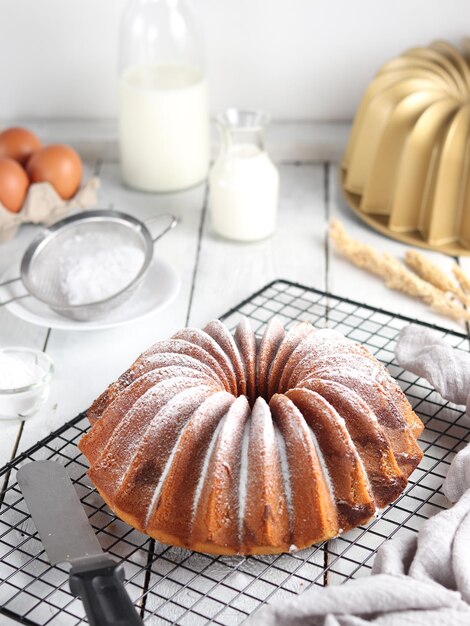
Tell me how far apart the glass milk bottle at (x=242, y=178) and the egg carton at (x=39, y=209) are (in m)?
0.33

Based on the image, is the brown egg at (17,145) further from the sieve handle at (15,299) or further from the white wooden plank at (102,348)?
the sieve handle at (15,299)

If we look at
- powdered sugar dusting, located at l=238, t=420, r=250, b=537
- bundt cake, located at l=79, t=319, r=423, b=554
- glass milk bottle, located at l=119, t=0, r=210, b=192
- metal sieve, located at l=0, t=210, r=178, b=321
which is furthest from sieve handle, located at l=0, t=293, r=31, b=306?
powdered sugar dusting, located at l=238, t=420, r=250, b=537

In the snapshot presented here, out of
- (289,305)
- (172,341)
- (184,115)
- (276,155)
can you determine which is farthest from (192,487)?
(276,155)

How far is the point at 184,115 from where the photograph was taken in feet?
7.27

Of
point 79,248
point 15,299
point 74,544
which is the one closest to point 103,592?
point 74,544

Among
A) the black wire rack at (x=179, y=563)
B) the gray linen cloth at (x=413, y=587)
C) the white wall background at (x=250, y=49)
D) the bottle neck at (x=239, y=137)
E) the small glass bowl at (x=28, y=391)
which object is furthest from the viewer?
the white wall background at (x=250, y=49)

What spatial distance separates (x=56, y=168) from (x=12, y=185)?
11 cm

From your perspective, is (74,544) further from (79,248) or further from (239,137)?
(239,137)

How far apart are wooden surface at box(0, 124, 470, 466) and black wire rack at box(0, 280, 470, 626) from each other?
0.17 metres

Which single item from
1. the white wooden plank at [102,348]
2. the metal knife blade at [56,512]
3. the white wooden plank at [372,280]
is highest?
the metal knife blade at [56,512]

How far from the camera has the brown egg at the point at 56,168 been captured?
2.11 meters

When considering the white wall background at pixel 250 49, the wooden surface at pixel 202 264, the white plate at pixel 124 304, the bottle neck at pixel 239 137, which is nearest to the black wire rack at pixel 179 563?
the wooden surface at pixel 202 264

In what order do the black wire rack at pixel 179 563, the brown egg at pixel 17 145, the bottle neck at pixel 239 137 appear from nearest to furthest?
the black wire rack at pixel 179 563 < the bottle neck at pixel 239 137 < the brown egg at pixel 17 145

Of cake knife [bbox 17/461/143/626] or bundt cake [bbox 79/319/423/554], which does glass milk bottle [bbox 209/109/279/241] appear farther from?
cake knife [bbox 17/461/143/626]
